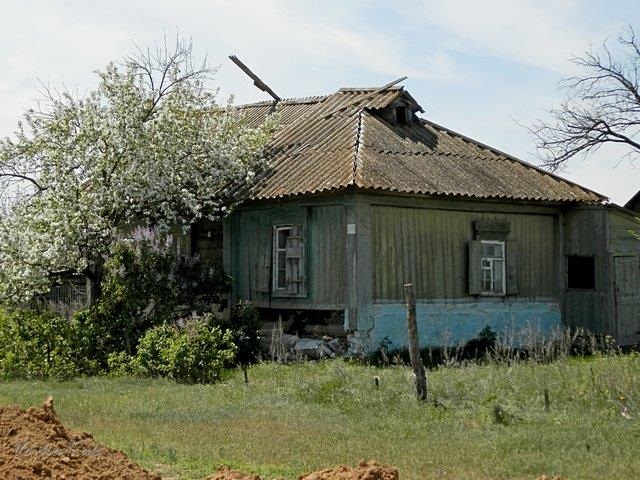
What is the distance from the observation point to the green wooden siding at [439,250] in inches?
758

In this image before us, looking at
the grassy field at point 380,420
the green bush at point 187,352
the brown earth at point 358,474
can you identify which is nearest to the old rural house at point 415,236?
the green bush at point 187,352

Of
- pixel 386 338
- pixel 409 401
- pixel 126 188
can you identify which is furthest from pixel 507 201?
pixel 409 401

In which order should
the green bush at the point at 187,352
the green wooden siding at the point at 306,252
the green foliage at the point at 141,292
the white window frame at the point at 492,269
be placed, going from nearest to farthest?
the green bush at the point at 187,352 → the green foliage at the point at 141,292 → the green wooden siding at the point at 306,252 → the white window frame at the point at 492,269

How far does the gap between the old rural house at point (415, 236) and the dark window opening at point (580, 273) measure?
1.1 inches

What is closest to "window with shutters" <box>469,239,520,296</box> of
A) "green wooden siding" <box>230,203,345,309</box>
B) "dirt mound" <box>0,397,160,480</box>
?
"green wooden siding" <box>230,203,345,309</box>

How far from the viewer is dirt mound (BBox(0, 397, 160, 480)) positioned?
7863 millimetres

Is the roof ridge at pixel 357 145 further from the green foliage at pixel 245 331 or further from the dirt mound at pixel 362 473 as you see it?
the dirt mound at pixel 362 473

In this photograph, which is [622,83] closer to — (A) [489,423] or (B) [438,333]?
(B) [438,333]

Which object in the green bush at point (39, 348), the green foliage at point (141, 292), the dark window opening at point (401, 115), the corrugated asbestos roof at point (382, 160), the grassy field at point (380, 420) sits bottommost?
the grassy field at point (380, 420)

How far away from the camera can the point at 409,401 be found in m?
12.5

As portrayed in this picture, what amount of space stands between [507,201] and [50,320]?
383 inches

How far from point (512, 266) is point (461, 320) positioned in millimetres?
1933

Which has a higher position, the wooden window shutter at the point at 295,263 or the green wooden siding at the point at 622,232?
the green wooden siding at the point at 622,232

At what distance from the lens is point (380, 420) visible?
11.7 m
